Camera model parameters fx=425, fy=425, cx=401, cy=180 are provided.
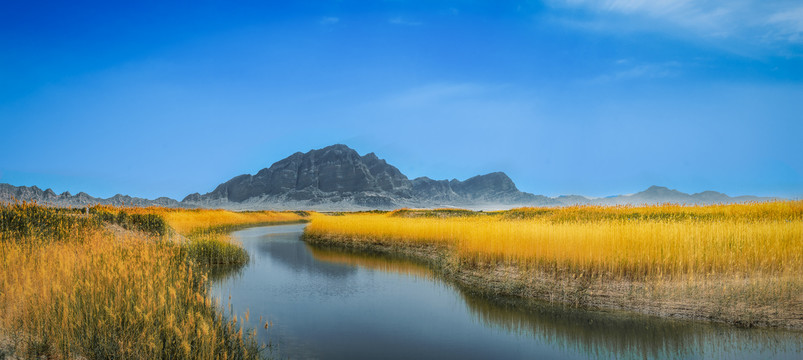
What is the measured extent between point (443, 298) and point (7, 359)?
9229 millimetres

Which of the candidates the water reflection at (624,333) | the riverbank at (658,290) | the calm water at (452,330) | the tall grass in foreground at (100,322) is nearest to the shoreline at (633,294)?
the riverbank at (658,290)

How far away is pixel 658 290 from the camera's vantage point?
10094 millimetres

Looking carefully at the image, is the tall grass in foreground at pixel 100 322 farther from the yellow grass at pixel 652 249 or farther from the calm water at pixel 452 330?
the yellow grass at pixel 652 249

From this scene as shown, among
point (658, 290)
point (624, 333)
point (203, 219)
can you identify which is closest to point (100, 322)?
point (624, 333)

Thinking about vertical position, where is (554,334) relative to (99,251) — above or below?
below

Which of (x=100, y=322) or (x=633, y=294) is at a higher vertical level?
(x=100, y=322)

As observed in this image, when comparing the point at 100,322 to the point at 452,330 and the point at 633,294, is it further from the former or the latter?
the point at 633,294

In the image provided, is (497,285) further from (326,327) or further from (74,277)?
(74,277)

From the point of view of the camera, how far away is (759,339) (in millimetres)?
7891

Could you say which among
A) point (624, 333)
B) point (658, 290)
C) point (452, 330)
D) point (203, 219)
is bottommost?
point (452, 330)

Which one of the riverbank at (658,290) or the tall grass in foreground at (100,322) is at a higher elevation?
the tall grass in foreground at (100,322)

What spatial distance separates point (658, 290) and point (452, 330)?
16.8ft

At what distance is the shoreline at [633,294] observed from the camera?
871cm

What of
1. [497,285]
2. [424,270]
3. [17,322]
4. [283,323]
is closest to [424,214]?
[424,270]
